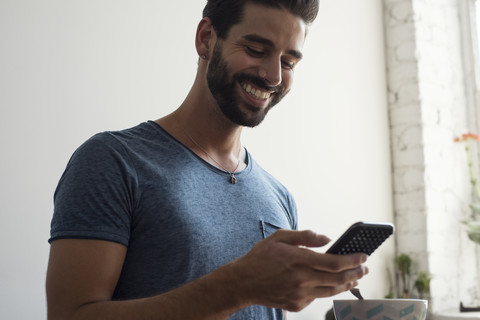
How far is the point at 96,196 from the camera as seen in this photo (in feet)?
2.69

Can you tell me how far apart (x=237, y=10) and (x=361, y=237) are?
553 mm

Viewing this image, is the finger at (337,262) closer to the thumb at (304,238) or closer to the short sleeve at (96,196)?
the thumb at (304,238)

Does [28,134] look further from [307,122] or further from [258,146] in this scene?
[307,122]

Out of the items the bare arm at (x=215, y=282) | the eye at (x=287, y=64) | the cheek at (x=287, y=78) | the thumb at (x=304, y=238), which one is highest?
the eye at (x=287, y=64)

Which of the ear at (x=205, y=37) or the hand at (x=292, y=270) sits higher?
the ear at (x=205, y=37)

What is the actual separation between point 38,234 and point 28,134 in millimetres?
267

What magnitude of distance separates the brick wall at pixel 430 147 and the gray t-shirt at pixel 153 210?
5.94ft

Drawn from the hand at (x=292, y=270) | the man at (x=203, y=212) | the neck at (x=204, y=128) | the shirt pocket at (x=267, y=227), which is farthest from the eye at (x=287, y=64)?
the hand at (x=292, y=270)

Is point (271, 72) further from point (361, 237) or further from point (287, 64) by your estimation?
point (361, 237)

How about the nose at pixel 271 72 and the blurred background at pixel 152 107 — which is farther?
the blurred background at pixel 152 107

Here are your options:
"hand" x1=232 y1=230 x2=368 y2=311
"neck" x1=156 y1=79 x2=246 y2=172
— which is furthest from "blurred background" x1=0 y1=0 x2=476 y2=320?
"hand" x1=232 y1=230 x2=368 y2=311

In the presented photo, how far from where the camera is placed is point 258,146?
82.7 inches

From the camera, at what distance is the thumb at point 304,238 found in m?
0.70

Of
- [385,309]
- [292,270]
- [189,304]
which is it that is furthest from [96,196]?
[385,309]
